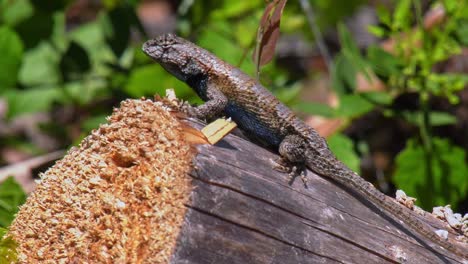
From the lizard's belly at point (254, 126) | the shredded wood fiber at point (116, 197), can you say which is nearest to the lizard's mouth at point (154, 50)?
the lizard's belly at point (254, 126)

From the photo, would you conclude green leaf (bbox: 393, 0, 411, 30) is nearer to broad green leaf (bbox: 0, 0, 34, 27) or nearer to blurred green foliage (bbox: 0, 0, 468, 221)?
blurred green foliage (bbox: 0, 0, 468, 221)

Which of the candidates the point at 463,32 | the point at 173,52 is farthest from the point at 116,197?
the point at 463,32

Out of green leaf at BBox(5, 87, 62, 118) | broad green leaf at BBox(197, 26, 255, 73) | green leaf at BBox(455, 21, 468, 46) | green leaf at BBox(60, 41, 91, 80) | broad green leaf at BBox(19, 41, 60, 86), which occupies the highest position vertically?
green leaf at BBox(455, 21, 468, 46)

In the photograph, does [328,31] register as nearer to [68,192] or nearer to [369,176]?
[369,176]

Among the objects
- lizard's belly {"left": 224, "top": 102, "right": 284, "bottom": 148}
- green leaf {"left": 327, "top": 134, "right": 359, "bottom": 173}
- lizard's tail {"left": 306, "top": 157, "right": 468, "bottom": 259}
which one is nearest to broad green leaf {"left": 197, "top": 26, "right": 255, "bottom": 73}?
green leaf {"left": 327, "top": 134, "right": 359, "bottom": 173}

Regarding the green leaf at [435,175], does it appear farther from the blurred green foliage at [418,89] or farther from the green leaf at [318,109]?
the green leaf at [318,109]

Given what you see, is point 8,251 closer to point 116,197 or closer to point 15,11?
point 116,197
